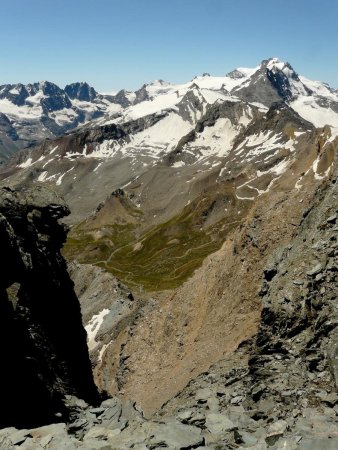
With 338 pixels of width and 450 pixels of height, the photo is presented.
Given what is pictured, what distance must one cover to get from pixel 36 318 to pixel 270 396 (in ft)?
65.3

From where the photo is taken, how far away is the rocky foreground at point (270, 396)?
19938mm

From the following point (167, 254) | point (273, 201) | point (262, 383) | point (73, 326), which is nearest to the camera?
point (262, 383)

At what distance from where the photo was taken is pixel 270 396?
89.7 feet

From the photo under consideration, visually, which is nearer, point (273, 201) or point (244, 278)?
point (244, 278)

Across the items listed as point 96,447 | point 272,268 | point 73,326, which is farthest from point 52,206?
point 96,447

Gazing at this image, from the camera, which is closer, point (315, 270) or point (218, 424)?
point (218, 424)

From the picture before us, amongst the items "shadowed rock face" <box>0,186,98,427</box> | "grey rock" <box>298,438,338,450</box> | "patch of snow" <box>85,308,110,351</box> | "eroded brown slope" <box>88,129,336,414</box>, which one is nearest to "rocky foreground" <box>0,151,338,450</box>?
"grey rock" <box>298,438,338,450</box>

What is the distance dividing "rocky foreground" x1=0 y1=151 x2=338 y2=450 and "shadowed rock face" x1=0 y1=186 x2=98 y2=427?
1.58 meters

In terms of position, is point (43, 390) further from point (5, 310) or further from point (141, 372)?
point (141, 372)

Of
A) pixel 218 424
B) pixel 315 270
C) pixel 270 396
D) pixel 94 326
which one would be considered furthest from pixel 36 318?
pixel 94 326

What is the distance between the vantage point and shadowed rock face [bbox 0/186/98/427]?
107ft

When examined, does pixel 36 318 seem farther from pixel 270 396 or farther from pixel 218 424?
pixel 218 424

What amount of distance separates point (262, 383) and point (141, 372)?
3694 centimetres

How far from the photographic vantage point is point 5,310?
3284 cm
